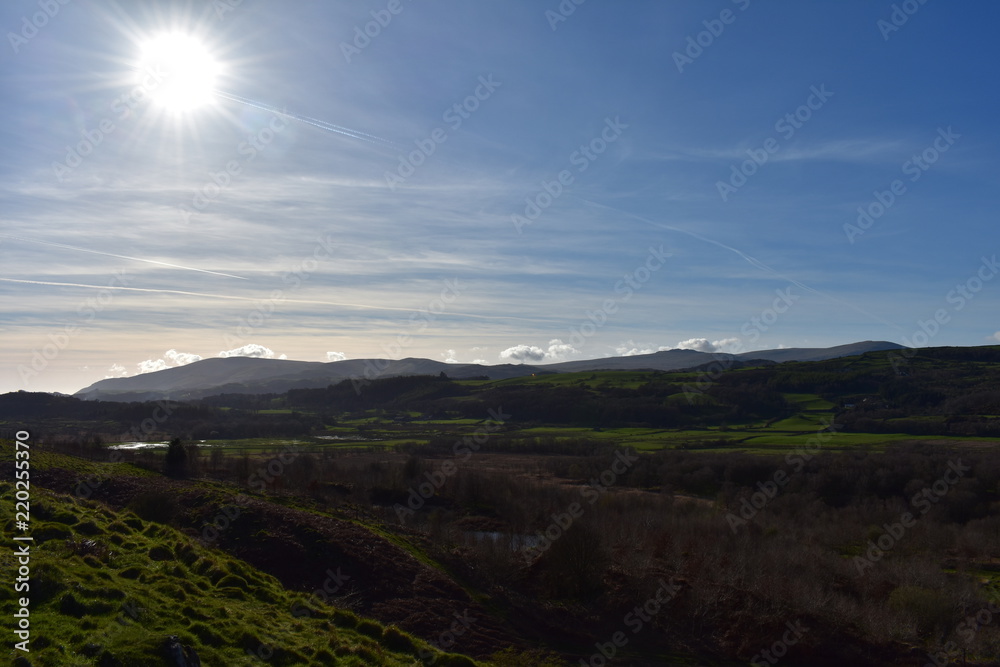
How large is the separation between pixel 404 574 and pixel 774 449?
68.8 metres

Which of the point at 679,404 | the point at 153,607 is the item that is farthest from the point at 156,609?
the point at 679,404

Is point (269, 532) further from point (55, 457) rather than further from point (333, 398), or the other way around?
point (333, 398)

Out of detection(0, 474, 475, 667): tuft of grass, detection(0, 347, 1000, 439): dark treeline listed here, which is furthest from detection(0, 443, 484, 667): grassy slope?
detection(0, 347, 1000, 439): dark treeline

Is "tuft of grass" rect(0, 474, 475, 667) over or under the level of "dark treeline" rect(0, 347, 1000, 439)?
under

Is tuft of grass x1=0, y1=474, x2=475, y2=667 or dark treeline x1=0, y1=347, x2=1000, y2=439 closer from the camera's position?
tuft of grass x1=0, y1=474, x2=475, y2=667

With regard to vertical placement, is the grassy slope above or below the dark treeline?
below

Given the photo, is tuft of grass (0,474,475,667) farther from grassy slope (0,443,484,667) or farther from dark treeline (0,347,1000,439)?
dark treeline (0,347,1000,439)

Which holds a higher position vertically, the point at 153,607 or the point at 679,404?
the point at 679,404

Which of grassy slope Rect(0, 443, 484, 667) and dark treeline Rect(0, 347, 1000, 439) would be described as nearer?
grassy slope Rect(0, 443, 484, 667)

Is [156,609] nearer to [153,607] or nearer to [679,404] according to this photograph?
[153,607]

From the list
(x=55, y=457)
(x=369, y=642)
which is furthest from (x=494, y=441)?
(x=369, y=642)

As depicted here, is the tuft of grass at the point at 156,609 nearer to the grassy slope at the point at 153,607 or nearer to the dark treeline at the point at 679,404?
the grassy slope at the point at 153,607

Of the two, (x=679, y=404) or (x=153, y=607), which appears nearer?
(x=153, y=607)

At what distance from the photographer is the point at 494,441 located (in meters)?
110
